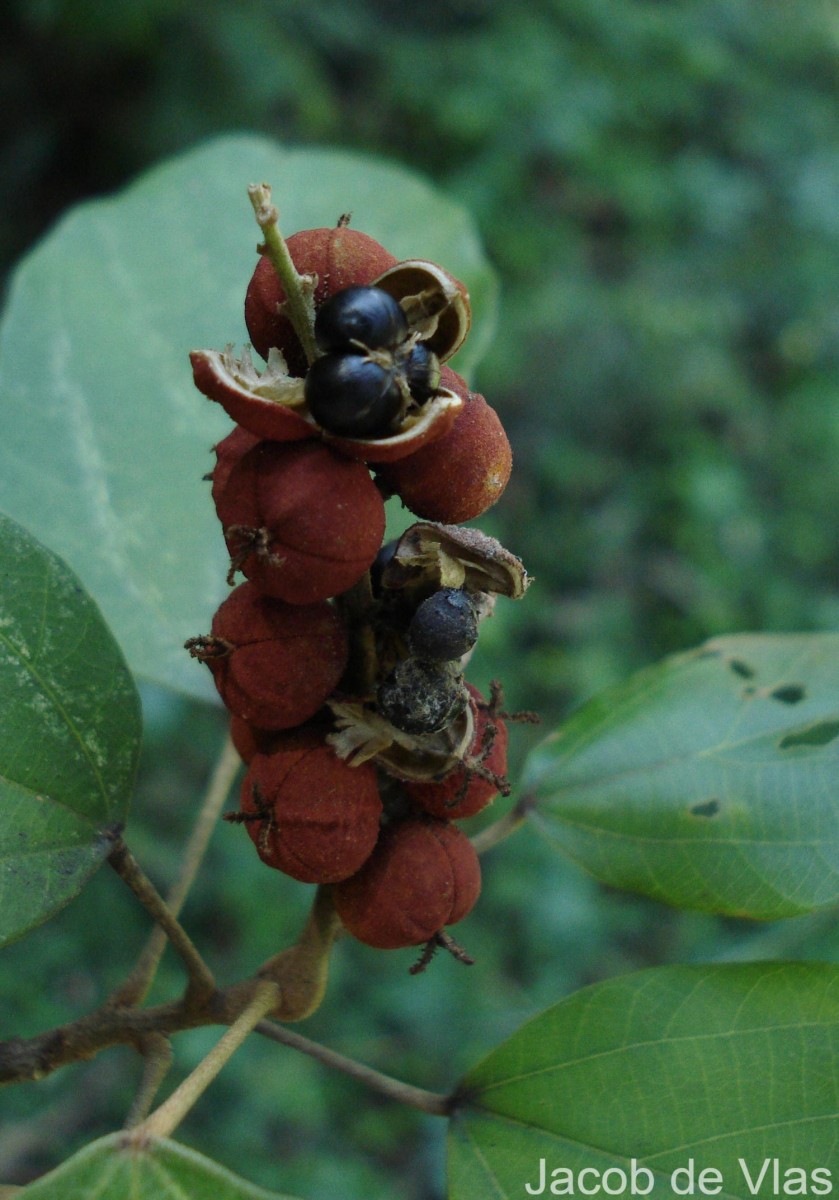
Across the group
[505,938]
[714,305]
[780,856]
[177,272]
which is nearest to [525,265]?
[714,305]

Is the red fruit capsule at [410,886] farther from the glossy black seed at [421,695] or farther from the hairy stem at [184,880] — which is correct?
the hairy stem at [184,880]

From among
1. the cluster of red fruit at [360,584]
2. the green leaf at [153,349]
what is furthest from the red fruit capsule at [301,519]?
the green leaf at [153,349]

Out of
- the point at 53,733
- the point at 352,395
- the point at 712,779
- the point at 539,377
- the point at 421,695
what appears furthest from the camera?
the point at 539,377

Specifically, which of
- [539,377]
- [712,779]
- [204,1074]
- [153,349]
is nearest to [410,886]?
[204,1074]

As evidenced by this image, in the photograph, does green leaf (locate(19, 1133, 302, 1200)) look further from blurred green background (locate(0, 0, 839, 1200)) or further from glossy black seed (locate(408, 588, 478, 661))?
blurred green background (locate(0, 0, 839, 1200))

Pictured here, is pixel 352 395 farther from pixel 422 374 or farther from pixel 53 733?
pixel 53 733

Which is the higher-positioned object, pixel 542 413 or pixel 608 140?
pixel 608 140

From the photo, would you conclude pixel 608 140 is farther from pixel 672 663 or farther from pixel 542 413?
pixel 672 663
